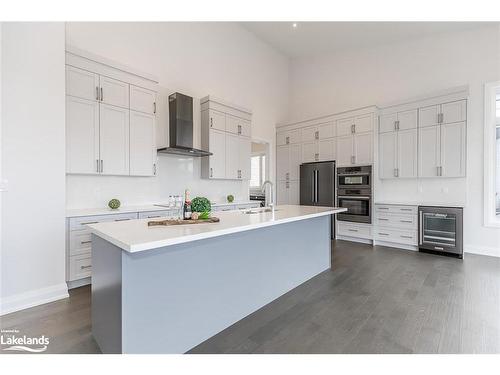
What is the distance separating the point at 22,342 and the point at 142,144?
2482mm

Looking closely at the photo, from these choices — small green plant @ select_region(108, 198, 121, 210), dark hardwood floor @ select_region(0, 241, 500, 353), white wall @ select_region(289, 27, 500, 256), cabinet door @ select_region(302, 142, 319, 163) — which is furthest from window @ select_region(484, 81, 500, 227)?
small green plant @ select_region(108, 198, 121, 210)

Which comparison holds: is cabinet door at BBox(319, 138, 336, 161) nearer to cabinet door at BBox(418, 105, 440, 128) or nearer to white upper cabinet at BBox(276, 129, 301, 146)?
white upper cabinet at BBox(276, 129, 301, 146)

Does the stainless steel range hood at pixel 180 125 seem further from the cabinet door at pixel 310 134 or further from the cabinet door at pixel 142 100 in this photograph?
the cabinet door at pixel 310 134

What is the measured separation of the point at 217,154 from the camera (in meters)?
4.70

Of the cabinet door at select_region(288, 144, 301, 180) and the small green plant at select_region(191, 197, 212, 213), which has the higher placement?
the cabinet door at select_region(288, 144, 301, 180)

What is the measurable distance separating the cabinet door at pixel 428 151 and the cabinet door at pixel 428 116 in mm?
86

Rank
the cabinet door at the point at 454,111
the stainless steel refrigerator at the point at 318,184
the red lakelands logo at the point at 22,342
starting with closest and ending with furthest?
the red lakelands logo at the point at 22,342 < the cabinet door at the point at 454,111 < the stainless steel refrigerator at the point at 318,184

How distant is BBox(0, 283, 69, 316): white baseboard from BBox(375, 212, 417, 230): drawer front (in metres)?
4.95

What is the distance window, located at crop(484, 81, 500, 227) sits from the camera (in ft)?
14.1

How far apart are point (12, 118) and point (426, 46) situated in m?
6.45

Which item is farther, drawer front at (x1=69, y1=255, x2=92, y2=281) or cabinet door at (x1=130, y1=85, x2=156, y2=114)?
cabinet door at (x1=130, y1=85, x2=156, y2=114)

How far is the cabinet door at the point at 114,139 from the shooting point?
327cm

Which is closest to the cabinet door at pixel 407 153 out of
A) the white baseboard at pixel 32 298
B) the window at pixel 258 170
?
the window at pixel 258 170
